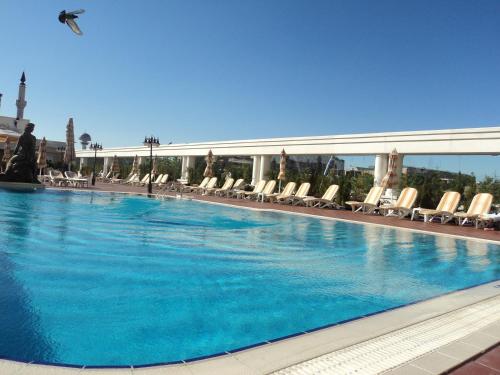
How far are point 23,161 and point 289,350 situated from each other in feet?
55.3

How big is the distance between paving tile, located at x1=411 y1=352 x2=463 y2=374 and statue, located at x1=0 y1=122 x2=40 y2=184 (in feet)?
56.0

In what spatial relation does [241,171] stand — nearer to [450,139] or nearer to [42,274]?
[450,139]

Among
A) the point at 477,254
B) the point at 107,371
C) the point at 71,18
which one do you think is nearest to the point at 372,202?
the point at 477,254

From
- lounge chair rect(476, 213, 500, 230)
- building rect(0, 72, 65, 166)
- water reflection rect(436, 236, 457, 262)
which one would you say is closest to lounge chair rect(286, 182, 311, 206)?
lounge chair rect(476, 213, 500, 230)

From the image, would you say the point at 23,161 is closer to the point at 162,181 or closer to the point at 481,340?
the point at 162,181

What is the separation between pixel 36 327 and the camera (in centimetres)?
285

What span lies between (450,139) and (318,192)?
6470 mm

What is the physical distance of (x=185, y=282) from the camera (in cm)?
436

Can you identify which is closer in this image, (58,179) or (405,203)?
(405,203)

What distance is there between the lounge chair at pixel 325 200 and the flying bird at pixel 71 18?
10.9 metres

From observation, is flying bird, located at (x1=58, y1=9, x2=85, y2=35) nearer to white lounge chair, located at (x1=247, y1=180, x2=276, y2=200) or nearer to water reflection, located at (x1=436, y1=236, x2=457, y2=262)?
water reflection, located at (x1=436, y1=236, x2=457, y2=262)

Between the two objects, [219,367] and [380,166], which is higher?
[380,166]

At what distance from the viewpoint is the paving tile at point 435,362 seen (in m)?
2.10

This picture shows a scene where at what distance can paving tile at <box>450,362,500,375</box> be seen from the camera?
82.6 inches
